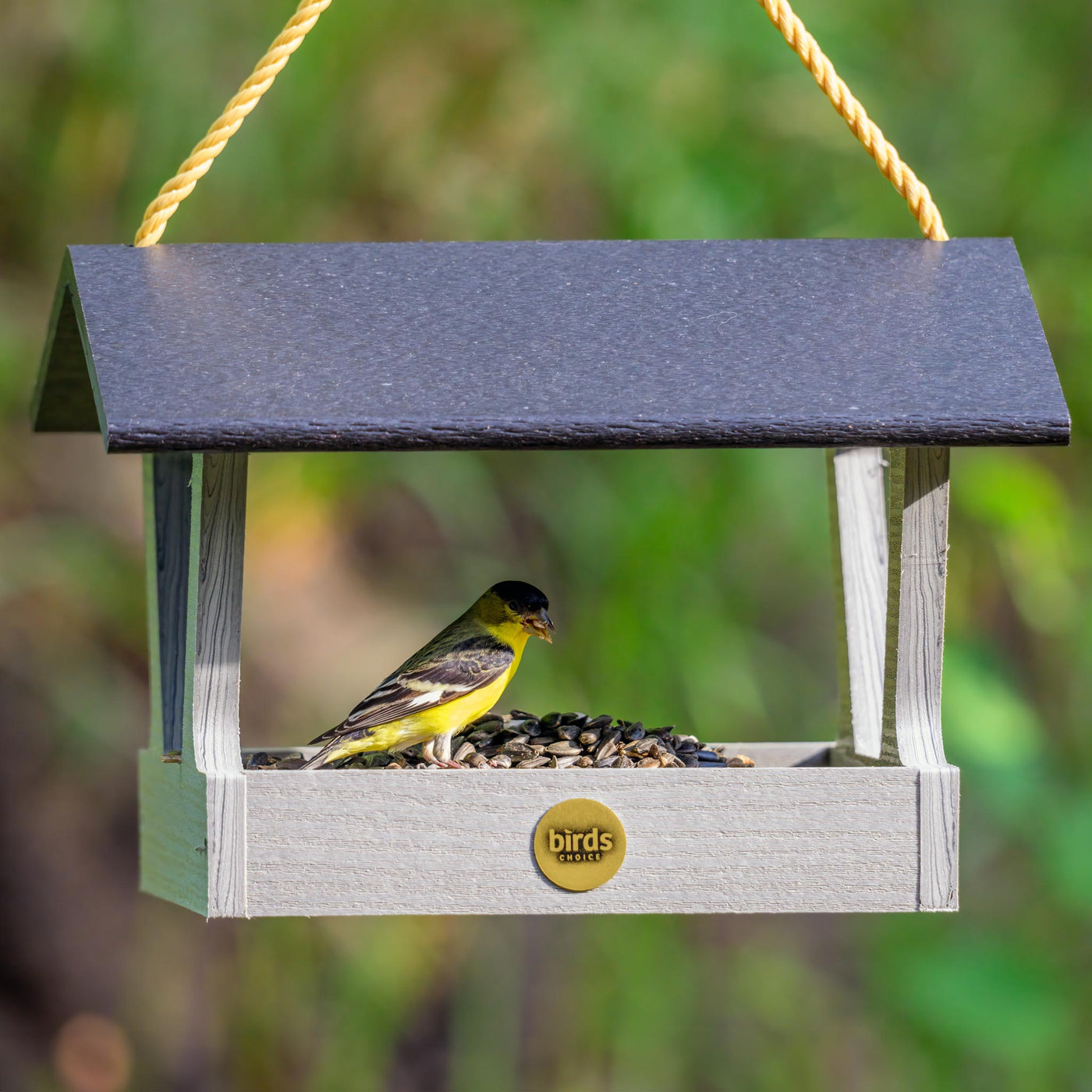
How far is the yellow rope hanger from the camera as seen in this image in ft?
10.8

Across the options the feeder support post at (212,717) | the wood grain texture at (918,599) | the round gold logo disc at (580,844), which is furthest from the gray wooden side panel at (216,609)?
the wood grain texture at (918,599)

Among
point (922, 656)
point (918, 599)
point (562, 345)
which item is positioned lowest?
point (922, 656)

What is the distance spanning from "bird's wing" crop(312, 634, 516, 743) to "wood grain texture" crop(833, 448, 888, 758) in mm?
919

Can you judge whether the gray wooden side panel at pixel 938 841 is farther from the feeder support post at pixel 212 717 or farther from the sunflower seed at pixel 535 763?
the feeder support post at pixel 212 717

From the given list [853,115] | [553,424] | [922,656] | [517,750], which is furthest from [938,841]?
[853,115]

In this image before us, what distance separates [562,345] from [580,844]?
0.98 m

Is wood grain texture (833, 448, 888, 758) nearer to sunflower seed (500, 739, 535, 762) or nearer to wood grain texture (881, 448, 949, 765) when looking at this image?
wood grain texture (881, 448, 949, 765)

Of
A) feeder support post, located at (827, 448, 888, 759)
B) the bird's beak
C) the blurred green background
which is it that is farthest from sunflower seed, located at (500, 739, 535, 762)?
the blurred green background

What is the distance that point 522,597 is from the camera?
383 centimetres

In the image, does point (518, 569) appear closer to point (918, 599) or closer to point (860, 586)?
point (860, 586)

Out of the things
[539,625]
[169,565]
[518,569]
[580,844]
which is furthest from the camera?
[518,569]

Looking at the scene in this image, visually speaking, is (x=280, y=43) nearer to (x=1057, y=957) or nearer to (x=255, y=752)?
(x=255, y=752)

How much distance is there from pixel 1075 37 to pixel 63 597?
17.1 feet

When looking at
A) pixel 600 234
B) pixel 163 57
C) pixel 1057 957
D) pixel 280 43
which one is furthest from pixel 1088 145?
pixel 280 43
